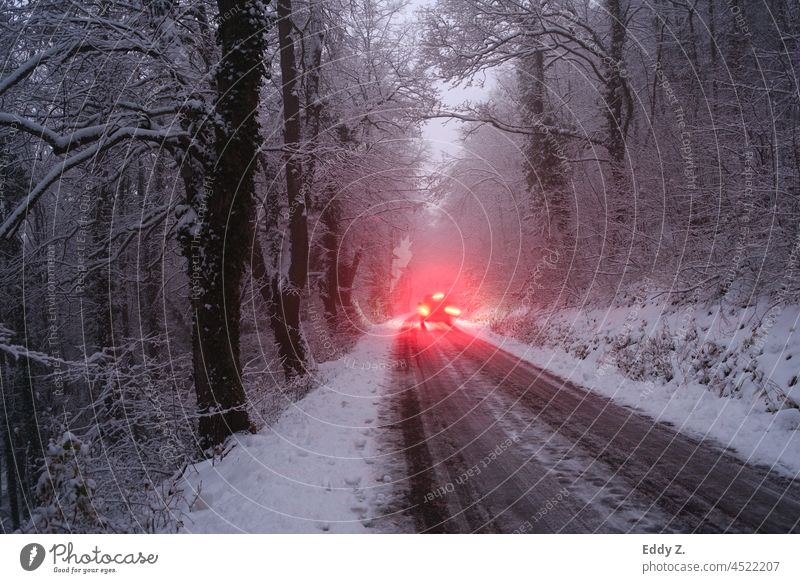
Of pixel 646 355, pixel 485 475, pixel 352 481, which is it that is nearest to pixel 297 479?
pixel 352 481

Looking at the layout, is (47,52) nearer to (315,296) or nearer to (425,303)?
(315,296)

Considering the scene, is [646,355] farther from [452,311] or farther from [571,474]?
[452,311]

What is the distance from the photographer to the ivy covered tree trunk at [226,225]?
7.14 m

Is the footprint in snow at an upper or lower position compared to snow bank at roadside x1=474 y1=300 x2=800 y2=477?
lower

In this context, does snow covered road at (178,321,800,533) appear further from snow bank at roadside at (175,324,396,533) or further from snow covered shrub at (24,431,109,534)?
snow covered shrub at (24,431,109,534)

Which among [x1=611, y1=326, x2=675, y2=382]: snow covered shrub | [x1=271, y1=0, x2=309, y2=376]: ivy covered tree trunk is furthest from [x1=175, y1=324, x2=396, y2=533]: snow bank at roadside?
[x1=611, y1=326, x2=675, y2=382]: snow covered shrub

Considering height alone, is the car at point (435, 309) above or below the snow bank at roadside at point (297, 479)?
above

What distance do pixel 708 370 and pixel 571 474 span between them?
4689mm

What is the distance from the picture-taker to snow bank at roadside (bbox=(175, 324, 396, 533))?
453 centimetres

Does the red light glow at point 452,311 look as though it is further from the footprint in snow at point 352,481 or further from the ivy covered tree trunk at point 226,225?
the footprint in snow at point 352,481
